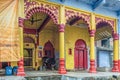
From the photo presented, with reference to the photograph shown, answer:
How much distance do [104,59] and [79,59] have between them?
5.65m

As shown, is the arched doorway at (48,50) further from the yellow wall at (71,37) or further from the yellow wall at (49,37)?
the yellow wall at (71,37)

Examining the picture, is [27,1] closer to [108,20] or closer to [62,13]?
[62,13]

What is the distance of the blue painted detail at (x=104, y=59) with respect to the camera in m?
24.0

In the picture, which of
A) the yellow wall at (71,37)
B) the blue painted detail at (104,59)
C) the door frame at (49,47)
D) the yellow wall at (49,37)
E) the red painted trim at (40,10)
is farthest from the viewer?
the blue painted detail at (104,59)

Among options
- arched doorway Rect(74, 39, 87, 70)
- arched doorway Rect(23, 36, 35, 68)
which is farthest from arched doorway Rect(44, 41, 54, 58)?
arched doorway Rect(74, 39, 87, 70)

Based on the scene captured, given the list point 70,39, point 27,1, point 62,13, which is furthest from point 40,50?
point 27,1

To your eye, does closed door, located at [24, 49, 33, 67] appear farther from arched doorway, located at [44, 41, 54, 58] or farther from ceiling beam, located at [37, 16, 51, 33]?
ceiling beam, located at [37, 16, 51, 33]

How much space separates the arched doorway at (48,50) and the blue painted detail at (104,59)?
6430 millimetres

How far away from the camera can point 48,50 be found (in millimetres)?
19250

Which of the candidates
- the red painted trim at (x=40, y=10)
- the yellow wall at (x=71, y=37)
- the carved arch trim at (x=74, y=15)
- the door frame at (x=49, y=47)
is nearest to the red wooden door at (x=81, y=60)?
the yellow wall at (x=71, y=37)

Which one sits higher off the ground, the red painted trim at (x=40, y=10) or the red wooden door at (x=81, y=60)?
the red painted trim at (x=40, y=10)

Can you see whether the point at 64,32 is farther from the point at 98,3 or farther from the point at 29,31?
the point at 98,3

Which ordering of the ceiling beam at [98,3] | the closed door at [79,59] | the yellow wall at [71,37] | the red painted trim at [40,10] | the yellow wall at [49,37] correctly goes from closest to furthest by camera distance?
the red painted trim at [40,10], the ceiling beam at [98,3], the yellow wall at [49,37], the yellow wall at [71,37], the closed door at [79,59]

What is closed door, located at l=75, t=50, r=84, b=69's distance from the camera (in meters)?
20.0
